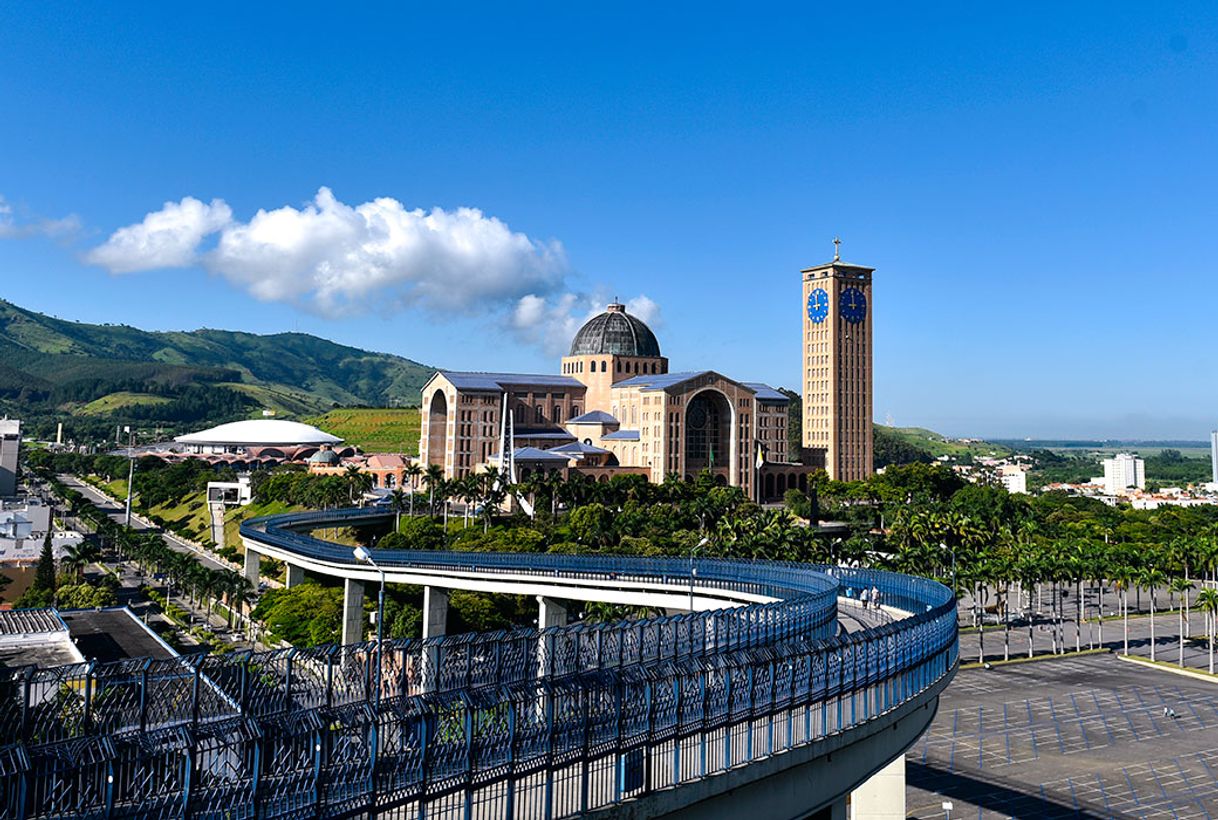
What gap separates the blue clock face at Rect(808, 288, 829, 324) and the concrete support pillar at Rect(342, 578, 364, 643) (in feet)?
318

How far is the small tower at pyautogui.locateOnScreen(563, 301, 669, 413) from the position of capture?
→ 151 m

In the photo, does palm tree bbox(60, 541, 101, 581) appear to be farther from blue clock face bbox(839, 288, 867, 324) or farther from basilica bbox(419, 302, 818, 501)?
blue clock face bbox(839, 288, 867, 324)

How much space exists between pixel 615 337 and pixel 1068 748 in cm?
10567

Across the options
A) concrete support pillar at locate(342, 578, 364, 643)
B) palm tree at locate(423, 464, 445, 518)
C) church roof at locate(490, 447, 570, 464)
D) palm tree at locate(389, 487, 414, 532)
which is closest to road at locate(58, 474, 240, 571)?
palm tree at locate(389, 487, 414, 532)

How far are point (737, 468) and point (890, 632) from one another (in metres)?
111

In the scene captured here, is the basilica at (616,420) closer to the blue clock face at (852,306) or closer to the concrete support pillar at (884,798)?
the blue clock face at (852,306)

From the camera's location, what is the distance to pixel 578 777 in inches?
848

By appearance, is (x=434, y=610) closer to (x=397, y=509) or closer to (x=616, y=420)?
(x=397, y=509)

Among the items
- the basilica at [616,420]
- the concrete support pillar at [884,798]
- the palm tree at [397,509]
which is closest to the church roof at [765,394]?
the basilica at [616,420]

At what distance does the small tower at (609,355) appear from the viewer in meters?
151

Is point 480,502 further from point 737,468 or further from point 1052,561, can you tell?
point 1052,561

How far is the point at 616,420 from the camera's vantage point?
14538 cm

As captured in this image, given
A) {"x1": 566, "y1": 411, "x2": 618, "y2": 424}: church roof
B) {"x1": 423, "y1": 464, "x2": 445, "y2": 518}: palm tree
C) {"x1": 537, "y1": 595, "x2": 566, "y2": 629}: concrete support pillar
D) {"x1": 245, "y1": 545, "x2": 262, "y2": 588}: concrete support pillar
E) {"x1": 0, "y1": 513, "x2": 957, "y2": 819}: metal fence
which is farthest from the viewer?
{"x1": 566, "y1": 411, "x2": 618, "y2": 424}: church roof

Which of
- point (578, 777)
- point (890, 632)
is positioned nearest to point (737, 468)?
point (890, 632)
